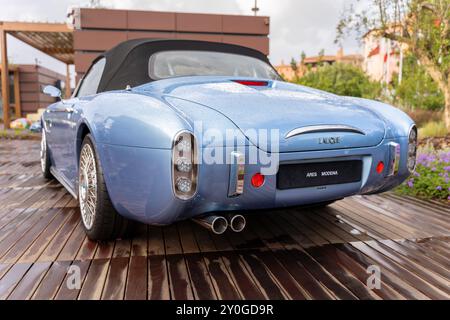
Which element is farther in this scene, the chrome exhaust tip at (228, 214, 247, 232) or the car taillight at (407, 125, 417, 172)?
the car taillight at (407, 125, 417, 172)

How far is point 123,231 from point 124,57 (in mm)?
1274

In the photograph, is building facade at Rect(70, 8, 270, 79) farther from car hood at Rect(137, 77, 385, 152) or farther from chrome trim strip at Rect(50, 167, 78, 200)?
car hood at Rect(137, 77, 385, 152)

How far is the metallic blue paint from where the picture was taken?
1889 mm

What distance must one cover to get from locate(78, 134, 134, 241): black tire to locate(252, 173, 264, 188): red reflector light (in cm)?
92

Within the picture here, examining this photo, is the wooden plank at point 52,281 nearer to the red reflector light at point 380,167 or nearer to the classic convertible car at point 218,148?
the classic convertible car at point 218,148

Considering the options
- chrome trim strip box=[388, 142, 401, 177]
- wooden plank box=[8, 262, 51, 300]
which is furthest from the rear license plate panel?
wooden plank box=[8, 262, 51, 300]

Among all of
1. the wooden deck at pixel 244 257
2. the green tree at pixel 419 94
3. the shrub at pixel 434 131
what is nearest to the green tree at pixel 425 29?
the shrub at pixel 434 131

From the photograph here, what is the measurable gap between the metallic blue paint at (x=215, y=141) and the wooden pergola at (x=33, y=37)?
36.4 ft

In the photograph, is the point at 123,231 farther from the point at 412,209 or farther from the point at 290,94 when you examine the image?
the point at 412,209

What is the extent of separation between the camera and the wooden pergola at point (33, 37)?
39.7 ft

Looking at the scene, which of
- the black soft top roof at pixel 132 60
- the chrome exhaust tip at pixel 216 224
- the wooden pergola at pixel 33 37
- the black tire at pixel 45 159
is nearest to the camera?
the chrome exhaust tip at pixel 216 224

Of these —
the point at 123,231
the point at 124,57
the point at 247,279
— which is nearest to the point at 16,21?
the point at 124,57

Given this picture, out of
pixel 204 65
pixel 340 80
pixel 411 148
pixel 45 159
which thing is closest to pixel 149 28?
pixel 45 159

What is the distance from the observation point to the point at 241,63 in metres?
3.28
